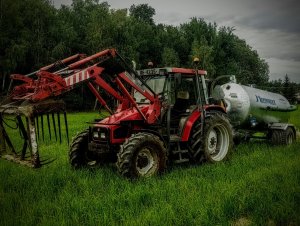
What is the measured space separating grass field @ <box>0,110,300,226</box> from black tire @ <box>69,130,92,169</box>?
9.1 inches

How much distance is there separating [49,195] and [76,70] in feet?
8.16

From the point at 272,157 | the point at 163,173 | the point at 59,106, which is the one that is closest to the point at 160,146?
the point at 163,173

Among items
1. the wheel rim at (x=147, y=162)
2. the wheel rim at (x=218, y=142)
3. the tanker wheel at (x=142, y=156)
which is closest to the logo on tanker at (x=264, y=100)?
the wheel rim at (x=218, y=142)

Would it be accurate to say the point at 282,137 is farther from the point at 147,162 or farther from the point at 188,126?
the point at 147,162

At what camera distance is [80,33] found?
4609 cm

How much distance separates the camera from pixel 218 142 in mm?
9461

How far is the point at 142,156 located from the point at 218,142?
9.40ft

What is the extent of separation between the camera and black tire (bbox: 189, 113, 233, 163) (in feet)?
27.6

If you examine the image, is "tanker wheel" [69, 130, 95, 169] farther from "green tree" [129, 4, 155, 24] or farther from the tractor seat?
"green tree" [129, 4, 155, 24]

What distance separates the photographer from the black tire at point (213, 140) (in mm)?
8422

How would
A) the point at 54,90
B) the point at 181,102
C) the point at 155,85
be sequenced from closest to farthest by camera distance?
1. the point at 54,90
2. the point at 155,85
3. the point at 181,102

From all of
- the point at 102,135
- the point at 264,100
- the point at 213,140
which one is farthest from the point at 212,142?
the point at 264,100

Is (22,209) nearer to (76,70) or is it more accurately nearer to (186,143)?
(76,70)

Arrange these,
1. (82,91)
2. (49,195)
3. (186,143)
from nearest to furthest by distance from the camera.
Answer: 1. (49,195)
2. (186,143)
3. (82,91)
